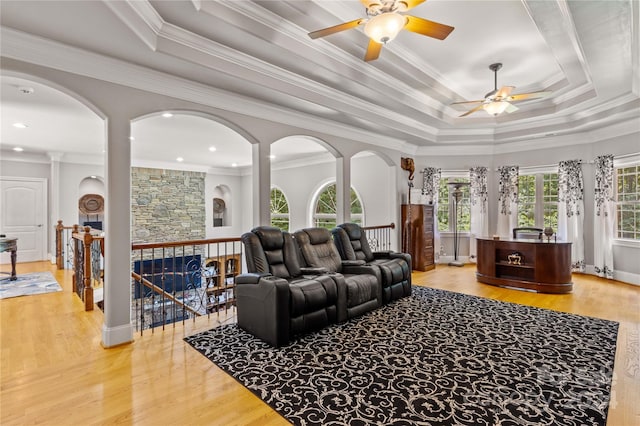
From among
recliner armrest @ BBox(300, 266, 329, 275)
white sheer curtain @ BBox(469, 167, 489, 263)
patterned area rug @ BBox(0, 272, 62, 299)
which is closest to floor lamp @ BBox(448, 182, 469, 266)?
white sheer curtain @ BBox(469, 167, 489, 263)

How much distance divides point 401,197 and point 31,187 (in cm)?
912

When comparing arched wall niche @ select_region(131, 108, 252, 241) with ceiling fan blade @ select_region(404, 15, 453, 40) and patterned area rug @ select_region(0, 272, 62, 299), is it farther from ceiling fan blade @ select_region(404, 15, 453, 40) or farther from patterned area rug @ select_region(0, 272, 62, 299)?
ceiling fan blade @ select_region(404, 15, 453, 40)

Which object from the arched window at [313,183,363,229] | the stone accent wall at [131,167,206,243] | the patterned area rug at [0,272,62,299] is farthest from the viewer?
the stone accent wall at [131,167,206,243]

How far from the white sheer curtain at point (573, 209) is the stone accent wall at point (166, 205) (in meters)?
9.82

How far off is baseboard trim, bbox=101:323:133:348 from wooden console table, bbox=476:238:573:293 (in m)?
5.48

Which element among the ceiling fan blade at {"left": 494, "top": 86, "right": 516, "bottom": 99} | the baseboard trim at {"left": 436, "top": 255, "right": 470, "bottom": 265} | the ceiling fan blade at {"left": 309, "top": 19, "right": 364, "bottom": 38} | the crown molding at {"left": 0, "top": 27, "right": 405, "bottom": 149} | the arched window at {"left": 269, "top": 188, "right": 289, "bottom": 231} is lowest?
the baseboard trim at {"left": 436, "top": 255, "right": 470, "bottom": 265}

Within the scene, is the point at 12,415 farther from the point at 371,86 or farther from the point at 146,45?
the point at 371,86

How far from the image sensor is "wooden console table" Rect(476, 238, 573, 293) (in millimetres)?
5129

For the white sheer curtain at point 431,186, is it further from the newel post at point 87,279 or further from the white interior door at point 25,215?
the white interior door at point 25,215

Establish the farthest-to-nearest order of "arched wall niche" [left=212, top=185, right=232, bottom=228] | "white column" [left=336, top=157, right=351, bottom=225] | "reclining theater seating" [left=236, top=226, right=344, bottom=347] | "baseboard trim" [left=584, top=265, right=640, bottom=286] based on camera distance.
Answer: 1. "arched wall niche" [left=212, top=185, right=232, bottom=228]
2. "white column" [left=336, top=157, right=351, bottom=225]
3. "baseboard trim" [left=584, top=265, right=640, bottom=286]
4. "reclining theater seating" [left=236, top=226, right=344, bottom=347]

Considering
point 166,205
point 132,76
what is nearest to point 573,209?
point 132,76

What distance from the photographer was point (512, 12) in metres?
3.37

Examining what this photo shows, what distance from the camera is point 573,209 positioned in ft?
21.4

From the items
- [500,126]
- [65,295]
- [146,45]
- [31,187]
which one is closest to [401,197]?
[500,126]
